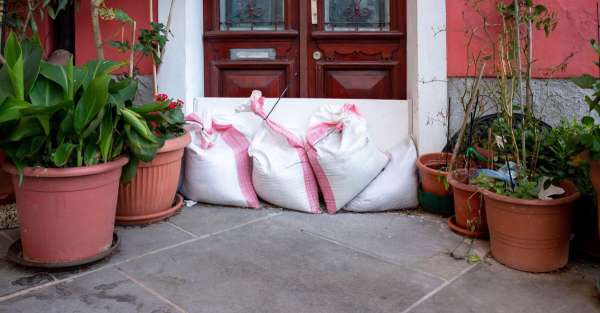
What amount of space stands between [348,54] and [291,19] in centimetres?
49

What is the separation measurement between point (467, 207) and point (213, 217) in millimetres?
1507

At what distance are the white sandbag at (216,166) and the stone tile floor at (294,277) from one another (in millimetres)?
373

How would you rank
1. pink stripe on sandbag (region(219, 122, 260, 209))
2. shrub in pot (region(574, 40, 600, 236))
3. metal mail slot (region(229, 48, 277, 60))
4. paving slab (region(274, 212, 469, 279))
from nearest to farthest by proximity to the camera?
shrub in pot (region(574, 40, 600, 236)) → paving slab (region(274, 212, 469, 279)) → pink stripe on sandbag (region(219, 122, 260, 209)) → metal mail slot (region(229, 48, 277, 60))

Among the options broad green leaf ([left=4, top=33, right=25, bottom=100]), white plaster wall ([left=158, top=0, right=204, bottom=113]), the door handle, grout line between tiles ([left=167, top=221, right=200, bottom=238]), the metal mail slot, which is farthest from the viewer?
the metal mail slot

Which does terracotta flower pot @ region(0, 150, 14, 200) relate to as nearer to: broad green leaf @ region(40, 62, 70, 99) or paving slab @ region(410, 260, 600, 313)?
broad green leaf @ region(40, 62, 70, 99)

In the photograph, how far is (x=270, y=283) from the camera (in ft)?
8.53

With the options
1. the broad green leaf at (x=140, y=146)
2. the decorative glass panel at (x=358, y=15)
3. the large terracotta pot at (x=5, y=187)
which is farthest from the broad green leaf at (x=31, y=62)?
the decorative glass panel at (x=358, y=15)

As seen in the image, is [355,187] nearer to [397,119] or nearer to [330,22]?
[397,119]

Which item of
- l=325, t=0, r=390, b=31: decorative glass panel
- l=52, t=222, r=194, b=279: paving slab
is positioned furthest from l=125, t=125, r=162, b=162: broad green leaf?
l=325, t=0, r=390, b=31: decorative glass panel

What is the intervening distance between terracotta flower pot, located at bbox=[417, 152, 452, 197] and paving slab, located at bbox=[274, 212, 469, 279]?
0.60 feet

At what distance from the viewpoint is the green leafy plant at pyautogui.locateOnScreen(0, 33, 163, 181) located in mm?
2543

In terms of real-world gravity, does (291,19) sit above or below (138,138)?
above

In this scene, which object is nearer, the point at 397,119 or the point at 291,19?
the point at 397,119

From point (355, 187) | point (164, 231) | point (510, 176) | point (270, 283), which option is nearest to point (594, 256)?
point (510, 176)
